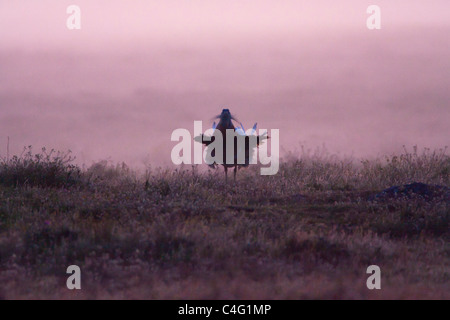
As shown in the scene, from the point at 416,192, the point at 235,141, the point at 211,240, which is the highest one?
the point at 235,141

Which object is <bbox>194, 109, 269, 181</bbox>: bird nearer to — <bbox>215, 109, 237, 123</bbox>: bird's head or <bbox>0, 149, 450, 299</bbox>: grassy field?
<bbox>215, 109, 237, 123</bbox>: bird's head

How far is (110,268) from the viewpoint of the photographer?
6.55 metres

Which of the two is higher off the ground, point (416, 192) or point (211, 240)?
point (416, 192)

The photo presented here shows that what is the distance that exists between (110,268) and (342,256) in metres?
2.73

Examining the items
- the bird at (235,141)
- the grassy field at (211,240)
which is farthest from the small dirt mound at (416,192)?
the bird at (235,141)

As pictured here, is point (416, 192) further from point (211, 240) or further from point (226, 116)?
point (226, 116)

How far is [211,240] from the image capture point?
7.26 metres

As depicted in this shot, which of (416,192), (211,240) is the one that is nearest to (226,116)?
(416,192)

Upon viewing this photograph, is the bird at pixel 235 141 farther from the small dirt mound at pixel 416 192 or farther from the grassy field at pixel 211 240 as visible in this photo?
the small dirt mound at pixel 416 192

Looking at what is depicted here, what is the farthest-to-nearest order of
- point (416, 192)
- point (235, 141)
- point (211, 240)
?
point (235, 141) < point (416, 192) < point (211, 240)

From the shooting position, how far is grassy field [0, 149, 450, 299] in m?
6.07

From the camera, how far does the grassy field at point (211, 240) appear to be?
6066 millimetres

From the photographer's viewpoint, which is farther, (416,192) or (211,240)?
(416,192)
